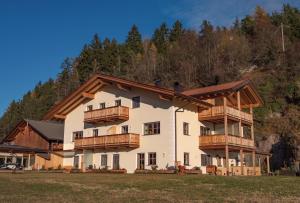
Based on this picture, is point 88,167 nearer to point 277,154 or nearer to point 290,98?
point 277,154

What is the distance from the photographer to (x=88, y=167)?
132 ft

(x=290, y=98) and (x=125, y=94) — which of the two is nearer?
(x=125, y=94)

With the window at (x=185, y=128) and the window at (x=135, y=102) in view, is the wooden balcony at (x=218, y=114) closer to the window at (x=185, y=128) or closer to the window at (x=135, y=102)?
the window at (x=185, y=128)

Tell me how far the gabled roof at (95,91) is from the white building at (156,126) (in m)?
0.03

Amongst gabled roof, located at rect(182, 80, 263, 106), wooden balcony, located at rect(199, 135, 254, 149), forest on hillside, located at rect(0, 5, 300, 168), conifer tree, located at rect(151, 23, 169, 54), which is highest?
conifer tree, located at rect(151, 23, 169, 54)

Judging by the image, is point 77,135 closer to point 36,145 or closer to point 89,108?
point 89,108

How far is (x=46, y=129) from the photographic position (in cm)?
5203

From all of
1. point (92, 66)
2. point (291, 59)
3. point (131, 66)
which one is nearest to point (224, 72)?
point (291, 59)

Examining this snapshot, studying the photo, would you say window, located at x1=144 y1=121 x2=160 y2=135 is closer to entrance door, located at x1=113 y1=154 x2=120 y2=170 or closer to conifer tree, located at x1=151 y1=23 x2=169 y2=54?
entrance door, located at x1=113 y1=154 x2=120 y2=170

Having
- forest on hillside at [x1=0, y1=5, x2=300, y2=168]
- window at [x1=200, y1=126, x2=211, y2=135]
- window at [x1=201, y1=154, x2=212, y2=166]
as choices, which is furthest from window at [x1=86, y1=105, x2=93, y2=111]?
forest on hillside at [x1=0, y1=5, x2=300, y2=168]

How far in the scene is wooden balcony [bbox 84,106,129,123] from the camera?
37625mm

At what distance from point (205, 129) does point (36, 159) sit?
73.7 ft

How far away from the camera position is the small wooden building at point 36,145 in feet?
150

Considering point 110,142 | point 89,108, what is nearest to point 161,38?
point 89,108
